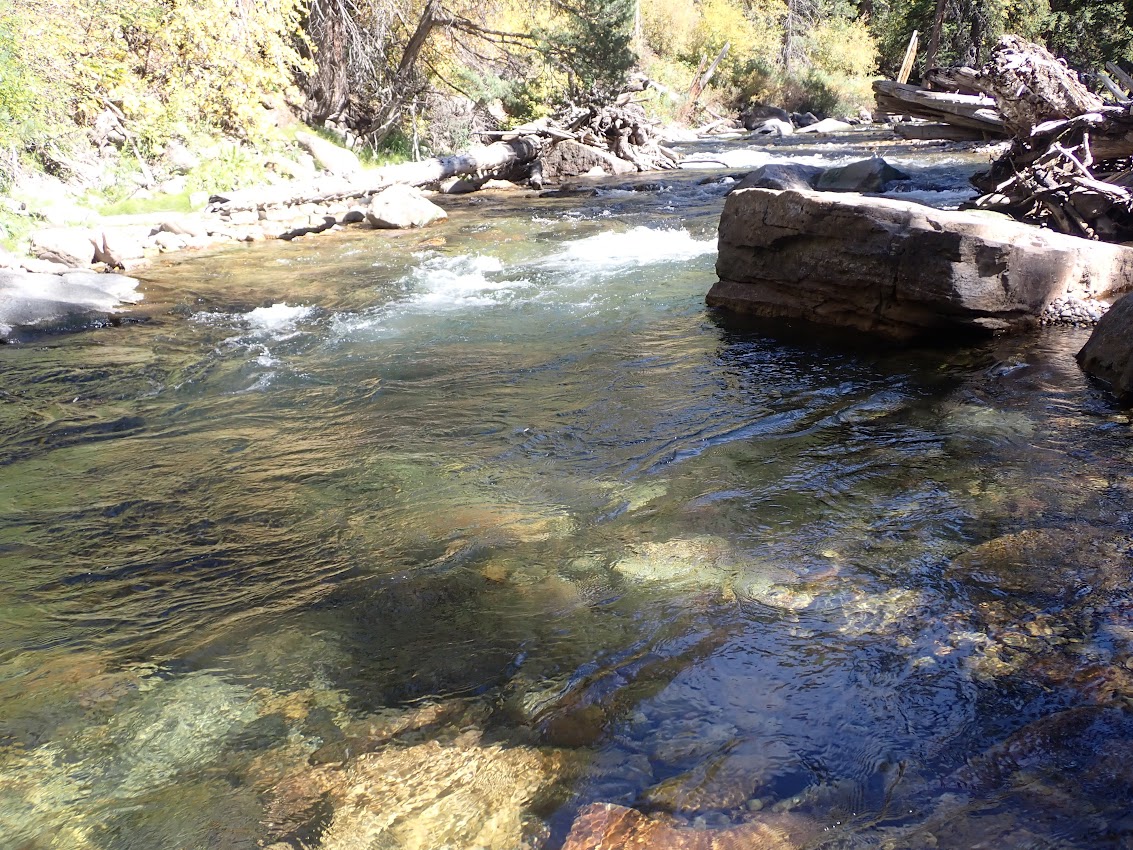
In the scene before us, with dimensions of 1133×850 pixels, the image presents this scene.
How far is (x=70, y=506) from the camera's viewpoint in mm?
4238

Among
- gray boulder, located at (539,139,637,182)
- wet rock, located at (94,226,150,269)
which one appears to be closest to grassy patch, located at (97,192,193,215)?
wet rock, located at (94,226,150,269)

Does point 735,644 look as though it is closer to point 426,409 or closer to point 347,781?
point 347,781

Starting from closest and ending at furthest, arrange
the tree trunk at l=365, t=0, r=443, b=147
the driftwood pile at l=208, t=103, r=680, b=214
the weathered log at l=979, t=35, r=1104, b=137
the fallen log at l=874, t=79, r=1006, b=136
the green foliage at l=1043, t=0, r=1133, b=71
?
the weathered log at l=979, t=35, r=1104, b=137 < the fallen log at l=874, t=79, r=1006, b=136 < the driftwood pile at l=208, t=103, r=680, b=214 < the tree trunk at l=365, t=0, r=443, b=147 < the green foliage at l=1043, t=0, r=1133, b=71

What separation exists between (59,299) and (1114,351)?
29.2 ft

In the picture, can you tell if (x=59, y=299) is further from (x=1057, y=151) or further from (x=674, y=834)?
(x=1057, y=151)

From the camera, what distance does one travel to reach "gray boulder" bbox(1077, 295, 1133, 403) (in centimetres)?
477

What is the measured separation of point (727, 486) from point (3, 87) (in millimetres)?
10610

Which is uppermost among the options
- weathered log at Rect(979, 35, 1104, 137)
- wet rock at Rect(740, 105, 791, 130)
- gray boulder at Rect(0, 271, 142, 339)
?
wet rock at Rect(740, 105, 791, 130)

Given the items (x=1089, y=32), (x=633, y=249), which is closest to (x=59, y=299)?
(x=633, y=249)

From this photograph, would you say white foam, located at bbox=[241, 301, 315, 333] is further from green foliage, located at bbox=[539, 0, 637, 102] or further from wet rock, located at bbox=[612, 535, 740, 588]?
green foliage, located at bbox=[539, 0, 637, 102]

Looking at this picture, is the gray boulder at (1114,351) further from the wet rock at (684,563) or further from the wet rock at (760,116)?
the wet rock at (760,116)

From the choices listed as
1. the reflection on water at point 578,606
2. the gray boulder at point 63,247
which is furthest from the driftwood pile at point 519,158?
the reflection on water at point 578,606

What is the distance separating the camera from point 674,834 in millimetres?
2131

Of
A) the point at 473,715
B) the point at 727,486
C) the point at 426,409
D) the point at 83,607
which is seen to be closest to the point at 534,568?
the point at 473,715
